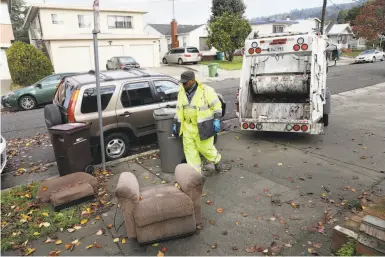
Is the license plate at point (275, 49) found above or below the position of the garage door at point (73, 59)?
below

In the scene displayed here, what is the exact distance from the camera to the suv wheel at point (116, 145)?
5.96m

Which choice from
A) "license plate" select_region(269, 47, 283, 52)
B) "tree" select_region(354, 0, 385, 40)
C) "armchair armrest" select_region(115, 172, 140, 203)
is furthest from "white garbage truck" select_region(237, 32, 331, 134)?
"tree" select_region(354, 0, 385, 40)

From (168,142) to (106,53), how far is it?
21.9 meters

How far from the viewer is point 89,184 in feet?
14.6

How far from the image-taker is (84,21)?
85.0 feet

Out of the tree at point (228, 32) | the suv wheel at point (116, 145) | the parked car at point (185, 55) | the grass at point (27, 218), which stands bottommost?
the grass at point (27, 218)

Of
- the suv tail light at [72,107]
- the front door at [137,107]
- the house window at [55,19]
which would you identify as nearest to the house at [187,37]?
the house window at [55,19]

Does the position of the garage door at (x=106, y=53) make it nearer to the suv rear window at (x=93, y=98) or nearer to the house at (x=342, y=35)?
the suv rear window at (x=93, y=98)

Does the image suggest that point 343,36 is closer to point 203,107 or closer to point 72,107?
point 203,107

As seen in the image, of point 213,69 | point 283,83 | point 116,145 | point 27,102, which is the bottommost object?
point 116,145

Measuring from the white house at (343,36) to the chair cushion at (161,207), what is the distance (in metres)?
55.1

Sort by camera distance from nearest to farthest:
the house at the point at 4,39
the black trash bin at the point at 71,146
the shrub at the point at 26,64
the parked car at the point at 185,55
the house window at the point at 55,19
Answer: the black trash bin at the point at 71,146 < the shrub at the point at 26,64 < the house at the point at 4,39 < the house window at the point at 55,19 < the parked car at the point at 185,55

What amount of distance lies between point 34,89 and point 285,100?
10.4 metres

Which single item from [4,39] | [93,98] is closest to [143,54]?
[4,39]
